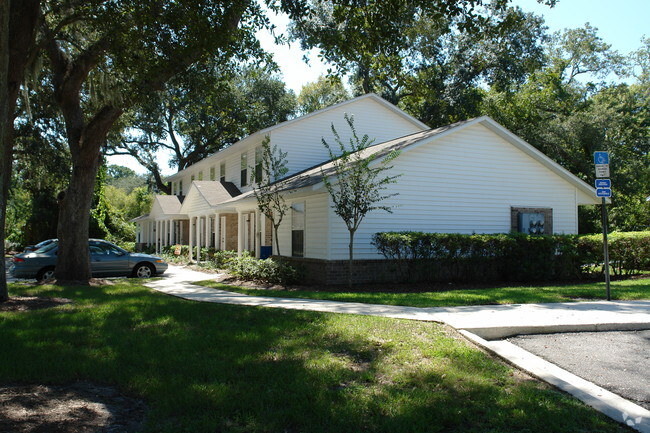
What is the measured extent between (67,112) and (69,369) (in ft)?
38.6

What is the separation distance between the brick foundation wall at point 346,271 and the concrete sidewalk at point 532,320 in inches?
Result: 137

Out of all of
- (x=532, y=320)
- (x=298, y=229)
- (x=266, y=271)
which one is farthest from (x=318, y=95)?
(x=532, y=320)

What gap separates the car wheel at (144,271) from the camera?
18.0 m

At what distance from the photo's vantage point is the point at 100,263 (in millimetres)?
17141

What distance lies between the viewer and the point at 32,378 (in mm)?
5137

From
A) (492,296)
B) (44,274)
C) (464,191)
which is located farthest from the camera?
(464,191)

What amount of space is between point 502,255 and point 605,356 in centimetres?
929

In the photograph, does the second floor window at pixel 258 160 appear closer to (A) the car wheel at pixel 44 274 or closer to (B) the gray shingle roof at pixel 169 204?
(A) the car wheel at pixel 44 274

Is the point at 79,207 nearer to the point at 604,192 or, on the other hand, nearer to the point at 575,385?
the point at 604,192

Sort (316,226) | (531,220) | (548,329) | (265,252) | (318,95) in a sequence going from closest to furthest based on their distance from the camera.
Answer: (548,329)
(316,226)
(531,220)
(265,252)
(318,95)

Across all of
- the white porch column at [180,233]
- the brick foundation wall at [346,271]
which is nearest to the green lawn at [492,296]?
the brick foundation wall at [346,271]

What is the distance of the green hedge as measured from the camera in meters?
14.6

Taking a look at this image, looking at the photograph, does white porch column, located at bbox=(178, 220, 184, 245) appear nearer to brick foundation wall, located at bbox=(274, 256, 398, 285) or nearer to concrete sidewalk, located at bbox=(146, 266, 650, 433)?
brick foundation wall, located at bbox=(274, 256, 398, 285)

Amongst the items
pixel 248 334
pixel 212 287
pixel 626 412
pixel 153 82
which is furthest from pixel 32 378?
pixel 153 82
